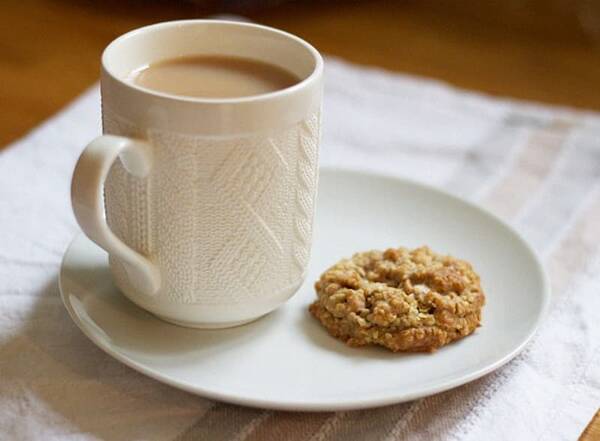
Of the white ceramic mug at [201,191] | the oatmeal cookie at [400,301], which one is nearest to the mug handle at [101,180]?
the white ceramic mug at [201,191]

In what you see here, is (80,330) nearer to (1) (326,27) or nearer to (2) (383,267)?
(2) (383,267)

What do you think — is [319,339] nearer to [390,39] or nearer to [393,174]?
[393,174]

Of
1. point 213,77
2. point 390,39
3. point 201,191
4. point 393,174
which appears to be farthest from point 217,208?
point 390,39

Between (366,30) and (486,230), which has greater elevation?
→ (486,230)

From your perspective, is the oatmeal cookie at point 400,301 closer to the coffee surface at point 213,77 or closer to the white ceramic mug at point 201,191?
the white ceramic mug at point 201,191

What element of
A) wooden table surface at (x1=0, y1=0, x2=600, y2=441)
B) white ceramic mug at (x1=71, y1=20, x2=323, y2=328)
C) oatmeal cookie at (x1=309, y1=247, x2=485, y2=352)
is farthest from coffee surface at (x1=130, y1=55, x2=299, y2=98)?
wooden table surface at (x1=0, y1=0, x2=600, y2=441)

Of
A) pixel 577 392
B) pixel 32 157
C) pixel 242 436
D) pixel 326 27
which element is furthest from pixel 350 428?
pixel 326 27
